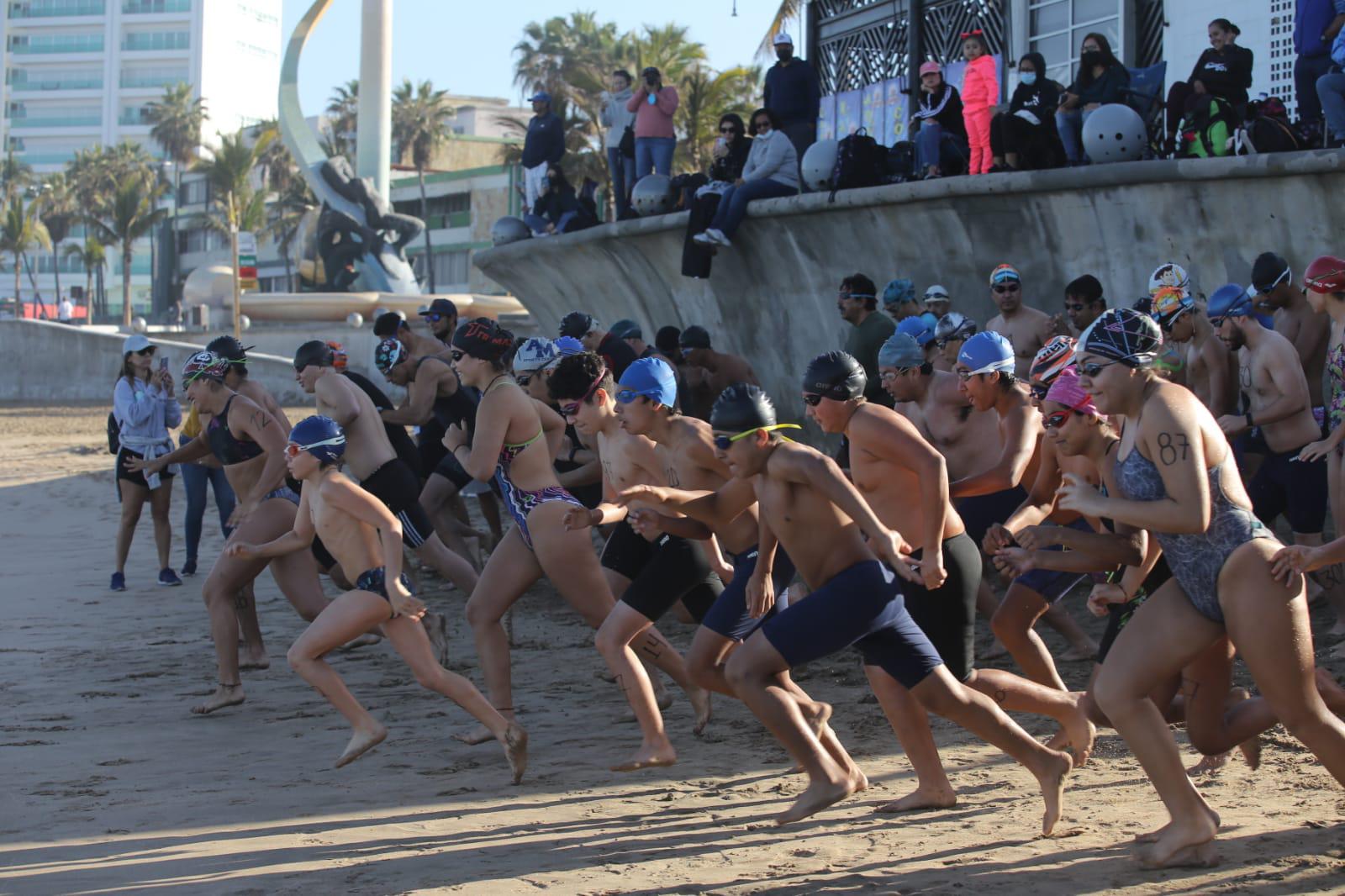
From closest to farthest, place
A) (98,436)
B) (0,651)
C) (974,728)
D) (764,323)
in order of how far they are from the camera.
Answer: (974,728) → (0,651) → (764,323) → (98,436)

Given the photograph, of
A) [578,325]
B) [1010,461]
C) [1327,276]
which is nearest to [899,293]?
[578,325]

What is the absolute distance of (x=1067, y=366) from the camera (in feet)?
18.1

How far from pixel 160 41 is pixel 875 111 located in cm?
11051

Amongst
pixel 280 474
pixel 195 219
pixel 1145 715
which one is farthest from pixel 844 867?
pixel 195 219

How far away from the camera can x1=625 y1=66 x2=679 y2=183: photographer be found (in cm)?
1710

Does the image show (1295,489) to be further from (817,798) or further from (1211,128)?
(817,798)

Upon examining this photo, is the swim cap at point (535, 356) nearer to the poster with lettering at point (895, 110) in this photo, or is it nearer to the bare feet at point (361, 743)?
the bare feet at point (361, 743)

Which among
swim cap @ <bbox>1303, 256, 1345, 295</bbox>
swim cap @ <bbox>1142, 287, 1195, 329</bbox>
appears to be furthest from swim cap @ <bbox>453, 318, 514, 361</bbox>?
swim cap @ <bbox>1303, 256, 1345, 295</bbox>

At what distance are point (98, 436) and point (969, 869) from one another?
24.8 metres

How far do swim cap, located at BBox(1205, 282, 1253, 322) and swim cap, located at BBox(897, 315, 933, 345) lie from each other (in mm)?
1575

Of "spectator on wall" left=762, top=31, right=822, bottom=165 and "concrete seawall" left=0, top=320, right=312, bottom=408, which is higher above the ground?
"spectator on wall" left=762, top=31, right=822, bottom=165

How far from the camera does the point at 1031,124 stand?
12.5 metres

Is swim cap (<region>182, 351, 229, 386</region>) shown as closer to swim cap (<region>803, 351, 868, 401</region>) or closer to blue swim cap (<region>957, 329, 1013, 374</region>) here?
swim cap (<region>803, 351, 868, 401</region>)

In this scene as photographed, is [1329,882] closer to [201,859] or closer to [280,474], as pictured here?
[201,859]
